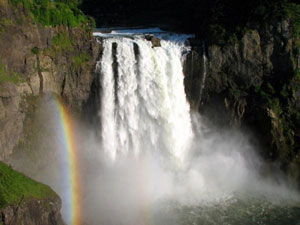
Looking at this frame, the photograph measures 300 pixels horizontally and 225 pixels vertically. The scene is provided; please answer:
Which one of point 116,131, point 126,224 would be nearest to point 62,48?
point 116,131

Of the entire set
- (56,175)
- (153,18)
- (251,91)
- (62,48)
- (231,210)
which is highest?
(153,18)

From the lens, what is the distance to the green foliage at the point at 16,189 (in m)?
12.5

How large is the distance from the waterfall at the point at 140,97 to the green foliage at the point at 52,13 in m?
2.31

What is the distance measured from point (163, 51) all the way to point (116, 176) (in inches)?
355

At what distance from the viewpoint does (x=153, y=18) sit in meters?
35.7

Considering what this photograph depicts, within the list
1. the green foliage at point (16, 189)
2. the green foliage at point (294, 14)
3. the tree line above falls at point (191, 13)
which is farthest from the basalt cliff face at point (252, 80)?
the green foliage at point (16, 189)

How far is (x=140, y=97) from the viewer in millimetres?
21047

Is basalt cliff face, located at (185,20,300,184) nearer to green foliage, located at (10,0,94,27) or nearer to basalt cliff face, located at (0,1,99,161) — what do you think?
basalt cliff face, located at (0,1,99,161)

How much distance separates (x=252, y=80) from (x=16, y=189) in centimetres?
1801

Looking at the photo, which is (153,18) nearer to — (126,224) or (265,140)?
(265,140)

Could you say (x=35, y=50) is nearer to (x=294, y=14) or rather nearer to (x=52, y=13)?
(x=52, y=13)

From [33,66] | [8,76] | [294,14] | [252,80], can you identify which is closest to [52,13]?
[33,66]

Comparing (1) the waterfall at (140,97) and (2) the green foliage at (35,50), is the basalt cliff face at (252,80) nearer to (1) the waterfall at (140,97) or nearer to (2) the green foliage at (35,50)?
(1) the waterfall at (140,97)

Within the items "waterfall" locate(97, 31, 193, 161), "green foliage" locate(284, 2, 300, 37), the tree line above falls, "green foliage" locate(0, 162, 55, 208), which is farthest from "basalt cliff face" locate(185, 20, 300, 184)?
"green foliage" locate(0, 162, 55, 208)
